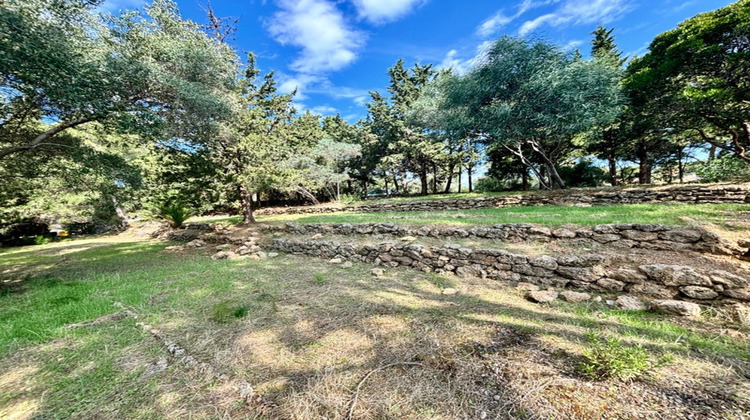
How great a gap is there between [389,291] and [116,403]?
2987 mm

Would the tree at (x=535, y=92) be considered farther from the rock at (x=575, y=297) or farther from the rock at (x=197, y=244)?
the rock at (x=197, y=244)

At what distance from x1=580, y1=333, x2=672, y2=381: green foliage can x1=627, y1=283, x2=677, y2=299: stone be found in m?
1.49

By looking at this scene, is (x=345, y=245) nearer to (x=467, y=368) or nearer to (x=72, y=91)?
(x=467, y=368)

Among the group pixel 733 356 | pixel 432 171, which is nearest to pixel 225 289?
pixel 733 356

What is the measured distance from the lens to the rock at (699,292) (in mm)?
2639

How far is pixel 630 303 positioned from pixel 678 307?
356 mm

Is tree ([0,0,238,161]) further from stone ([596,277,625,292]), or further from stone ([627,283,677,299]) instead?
stone ([627,283,677,299])

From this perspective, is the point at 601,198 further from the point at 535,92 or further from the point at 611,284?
the point at 611,284

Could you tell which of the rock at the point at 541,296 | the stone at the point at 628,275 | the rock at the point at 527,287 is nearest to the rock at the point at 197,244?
the rock at the point at 527,287

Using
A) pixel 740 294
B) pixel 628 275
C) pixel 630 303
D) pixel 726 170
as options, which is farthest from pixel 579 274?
pixel 726 170

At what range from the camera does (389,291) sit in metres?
3.85

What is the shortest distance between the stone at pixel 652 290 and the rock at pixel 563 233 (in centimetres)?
132

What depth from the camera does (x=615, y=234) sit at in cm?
402

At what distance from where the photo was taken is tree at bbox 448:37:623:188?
9352mm
